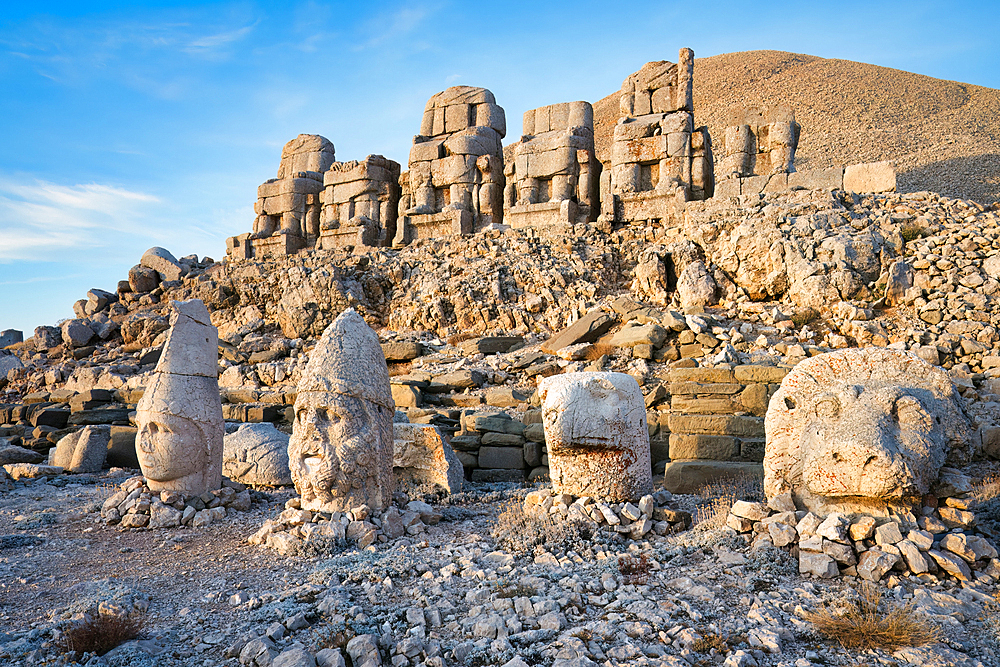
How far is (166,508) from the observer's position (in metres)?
5.50

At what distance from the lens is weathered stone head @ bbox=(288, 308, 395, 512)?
497 centimetres

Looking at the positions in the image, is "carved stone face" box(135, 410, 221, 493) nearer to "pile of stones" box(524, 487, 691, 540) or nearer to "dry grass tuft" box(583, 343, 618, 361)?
"pile of stones" box(524, 487, 691, 540)

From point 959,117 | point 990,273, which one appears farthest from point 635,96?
point 959,117

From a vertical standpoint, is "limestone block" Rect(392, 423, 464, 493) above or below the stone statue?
below

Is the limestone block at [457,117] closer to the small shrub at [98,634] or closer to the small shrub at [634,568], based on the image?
the small shrub at [634,568]

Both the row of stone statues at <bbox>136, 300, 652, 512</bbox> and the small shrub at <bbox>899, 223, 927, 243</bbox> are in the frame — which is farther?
the small shrub at <bbox>899, 223, 927, 243</bbox>

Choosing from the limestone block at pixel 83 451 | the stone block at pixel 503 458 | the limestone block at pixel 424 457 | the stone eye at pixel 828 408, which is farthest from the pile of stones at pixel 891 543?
the limestone block at pixel 83 451

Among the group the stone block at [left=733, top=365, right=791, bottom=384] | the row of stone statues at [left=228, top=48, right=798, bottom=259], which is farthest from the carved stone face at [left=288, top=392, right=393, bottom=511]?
the row of stone statues at [left=228, top=48, right=798, bottom=259]

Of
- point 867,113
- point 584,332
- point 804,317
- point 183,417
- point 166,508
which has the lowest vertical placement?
point 166,508

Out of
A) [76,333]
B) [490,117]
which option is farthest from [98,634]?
[76,333]

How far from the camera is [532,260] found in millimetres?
14703

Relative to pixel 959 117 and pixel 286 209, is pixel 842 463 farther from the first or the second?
pixel 959 117

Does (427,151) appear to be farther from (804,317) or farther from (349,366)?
(349,366)

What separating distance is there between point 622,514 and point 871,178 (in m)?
12.0
